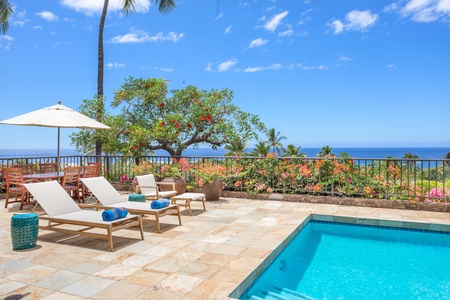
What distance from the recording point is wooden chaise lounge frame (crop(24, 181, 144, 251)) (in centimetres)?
440

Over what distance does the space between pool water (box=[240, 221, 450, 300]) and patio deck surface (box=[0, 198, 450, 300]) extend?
264mm

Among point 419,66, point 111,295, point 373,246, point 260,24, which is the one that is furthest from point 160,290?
point 419,66

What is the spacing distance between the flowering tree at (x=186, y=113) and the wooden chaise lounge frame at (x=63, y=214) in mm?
7199

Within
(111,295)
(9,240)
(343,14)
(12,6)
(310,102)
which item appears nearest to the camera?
(111,295)

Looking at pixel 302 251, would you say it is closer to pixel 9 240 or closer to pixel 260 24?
pixel 9 240

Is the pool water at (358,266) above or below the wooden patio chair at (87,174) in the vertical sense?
below

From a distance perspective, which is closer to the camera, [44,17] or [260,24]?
[44,17]

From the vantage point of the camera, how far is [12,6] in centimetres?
1472

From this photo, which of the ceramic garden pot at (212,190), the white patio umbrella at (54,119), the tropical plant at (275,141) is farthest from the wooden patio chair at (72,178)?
the tropical plant at (275,141)

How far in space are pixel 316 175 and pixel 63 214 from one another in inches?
215

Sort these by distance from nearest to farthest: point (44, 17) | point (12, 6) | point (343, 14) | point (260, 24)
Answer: point (12, 6), point (44, 17), point (260, 24), point (343, 14)

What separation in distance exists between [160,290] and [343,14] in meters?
29.4

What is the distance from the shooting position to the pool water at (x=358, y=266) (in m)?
3.77

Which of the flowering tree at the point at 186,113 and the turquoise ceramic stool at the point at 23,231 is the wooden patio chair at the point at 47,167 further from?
the turquoise ceramic stool at the point at 23,231
